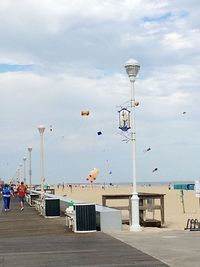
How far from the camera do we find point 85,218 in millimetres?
17234

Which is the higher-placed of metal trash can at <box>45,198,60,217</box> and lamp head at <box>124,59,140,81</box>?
lamp head at <box>124,59,140,81</box>

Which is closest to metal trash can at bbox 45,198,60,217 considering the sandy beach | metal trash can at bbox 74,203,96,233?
the sandy beach

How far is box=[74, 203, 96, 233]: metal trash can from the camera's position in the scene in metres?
17.0

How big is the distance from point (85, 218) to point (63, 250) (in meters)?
4.16

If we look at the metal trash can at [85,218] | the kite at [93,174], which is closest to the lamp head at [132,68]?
the metal trash can at [85,218]

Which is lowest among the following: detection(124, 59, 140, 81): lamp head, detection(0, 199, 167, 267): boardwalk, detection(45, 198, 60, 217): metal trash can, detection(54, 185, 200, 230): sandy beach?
detection(54, 185, 200, 230): sandy beach

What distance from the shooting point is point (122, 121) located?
18.4 metres

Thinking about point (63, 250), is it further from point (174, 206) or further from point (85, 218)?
point (174, 206)

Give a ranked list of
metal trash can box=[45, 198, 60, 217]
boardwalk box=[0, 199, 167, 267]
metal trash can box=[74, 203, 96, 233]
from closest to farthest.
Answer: boardwalk box=[0, 199, 167, 267]
metal trash can box=[74, 203, 96, 233]
metal trash can box=[45, 198, 60, 217]

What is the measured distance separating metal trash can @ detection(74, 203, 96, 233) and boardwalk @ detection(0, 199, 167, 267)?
38 centimetres

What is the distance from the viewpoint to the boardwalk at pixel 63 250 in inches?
438

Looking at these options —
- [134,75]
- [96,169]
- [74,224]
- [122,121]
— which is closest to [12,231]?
[74,224]

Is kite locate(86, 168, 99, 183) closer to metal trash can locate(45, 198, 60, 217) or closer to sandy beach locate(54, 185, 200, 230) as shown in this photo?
sandy beach locate(54, 185, 200, 230)

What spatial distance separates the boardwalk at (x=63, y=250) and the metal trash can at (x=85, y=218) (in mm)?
384
